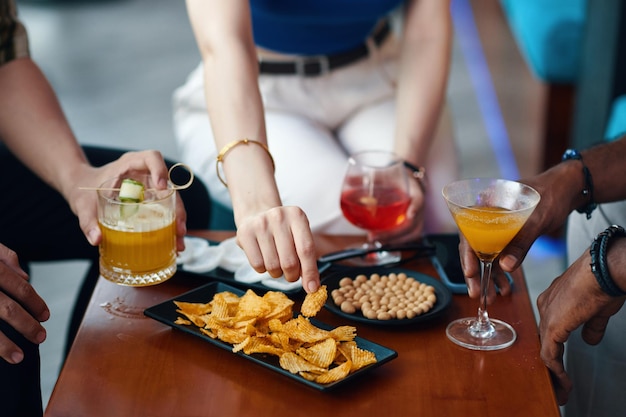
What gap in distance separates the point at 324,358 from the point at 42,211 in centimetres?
93

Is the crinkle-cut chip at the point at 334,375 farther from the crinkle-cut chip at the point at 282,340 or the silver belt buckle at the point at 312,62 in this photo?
the silver belt buckle at the point at 312,62

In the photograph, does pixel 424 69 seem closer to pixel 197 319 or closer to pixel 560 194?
pixel 560 194

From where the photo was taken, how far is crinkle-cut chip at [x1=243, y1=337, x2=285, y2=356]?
43.5 inches

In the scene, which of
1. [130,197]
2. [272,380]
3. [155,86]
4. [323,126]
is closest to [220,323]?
[272,380]

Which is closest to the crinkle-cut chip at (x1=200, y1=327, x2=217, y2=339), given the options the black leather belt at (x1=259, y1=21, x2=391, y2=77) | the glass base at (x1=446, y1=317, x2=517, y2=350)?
the glass base at (x1=446, y1=317, x2=517, y2=350)

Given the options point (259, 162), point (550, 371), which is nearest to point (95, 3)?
point (259, 162)

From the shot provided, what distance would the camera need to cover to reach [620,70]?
105 inches

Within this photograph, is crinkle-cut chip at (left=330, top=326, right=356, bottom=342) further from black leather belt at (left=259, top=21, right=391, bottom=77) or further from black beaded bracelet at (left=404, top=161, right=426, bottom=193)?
black leather belt at (left=259, top=21, right=391, bottom=77)

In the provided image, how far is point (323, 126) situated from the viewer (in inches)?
81.8

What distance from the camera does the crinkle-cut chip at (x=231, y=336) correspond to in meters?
1.14

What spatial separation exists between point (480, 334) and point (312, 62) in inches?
41.2

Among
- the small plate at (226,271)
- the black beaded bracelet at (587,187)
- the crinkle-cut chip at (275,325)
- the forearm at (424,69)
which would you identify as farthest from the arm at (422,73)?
the crinkle-cut chip at (275,325)

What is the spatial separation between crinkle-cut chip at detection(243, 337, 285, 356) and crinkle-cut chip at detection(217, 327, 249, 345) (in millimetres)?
19

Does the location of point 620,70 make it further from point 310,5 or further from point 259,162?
point 259,162
